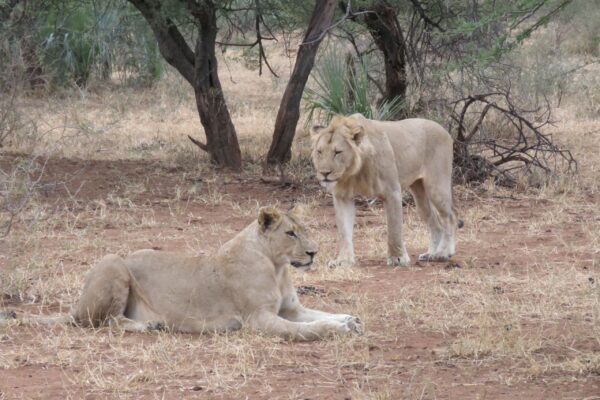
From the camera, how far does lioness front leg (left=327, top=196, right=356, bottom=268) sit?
8.78 m

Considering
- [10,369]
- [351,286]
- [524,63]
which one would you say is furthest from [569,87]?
[10,369]

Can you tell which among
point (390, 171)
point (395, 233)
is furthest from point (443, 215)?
point (390, 171)

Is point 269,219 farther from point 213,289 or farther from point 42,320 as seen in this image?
point 42,320

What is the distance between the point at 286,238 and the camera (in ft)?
21.3

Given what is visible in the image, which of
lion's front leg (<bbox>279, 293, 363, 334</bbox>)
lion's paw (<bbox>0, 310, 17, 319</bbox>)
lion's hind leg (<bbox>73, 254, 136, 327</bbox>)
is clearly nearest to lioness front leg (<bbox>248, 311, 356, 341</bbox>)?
lion's front leg (<bbox>279, 293, 363, 334</bbox>)

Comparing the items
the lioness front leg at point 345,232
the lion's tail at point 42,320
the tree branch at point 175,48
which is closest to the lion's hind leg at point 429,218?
the lioness front leg at point 345,232

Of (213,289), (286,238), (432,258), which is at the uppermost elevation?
(286,238)

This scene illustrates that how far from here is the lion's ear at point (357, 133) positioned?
8727 millimetres

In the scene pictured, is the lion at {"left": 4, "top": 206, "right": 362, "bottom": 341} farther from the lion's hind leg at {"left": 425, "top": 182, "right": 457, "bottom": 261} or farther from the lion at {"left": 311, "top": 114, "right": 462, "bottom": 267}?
the lion's hind leg at {"left": 425, "top": 182, "right": 457, "bottom": 261}

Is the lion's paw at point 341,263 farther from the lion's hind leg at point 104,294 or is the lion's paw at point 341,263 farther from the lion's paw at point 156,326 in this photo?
the lion's hind leg at point 104,294

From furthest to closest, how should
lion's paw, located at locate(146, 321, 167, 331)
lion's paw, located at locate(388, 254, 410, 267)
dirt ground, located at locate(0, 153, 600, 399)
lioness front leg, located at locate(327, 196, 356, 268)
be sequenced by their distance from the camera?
lion's paw, located at locate(388, 254, 410, 267) < lioness front leg, located at locate(327, 196, 356, 268) < lion's paw, located at locate(146, 321, 167, 331) < dirt ground, located at locate(0, 153, 600, 399)

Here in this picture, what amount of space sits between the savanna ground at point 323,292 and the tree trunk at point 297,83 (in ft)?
1.25

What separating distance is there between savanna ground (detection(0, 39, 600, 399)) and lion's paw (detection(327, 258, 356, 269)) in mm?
138

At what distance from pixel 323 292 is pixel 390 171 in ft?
5.41
